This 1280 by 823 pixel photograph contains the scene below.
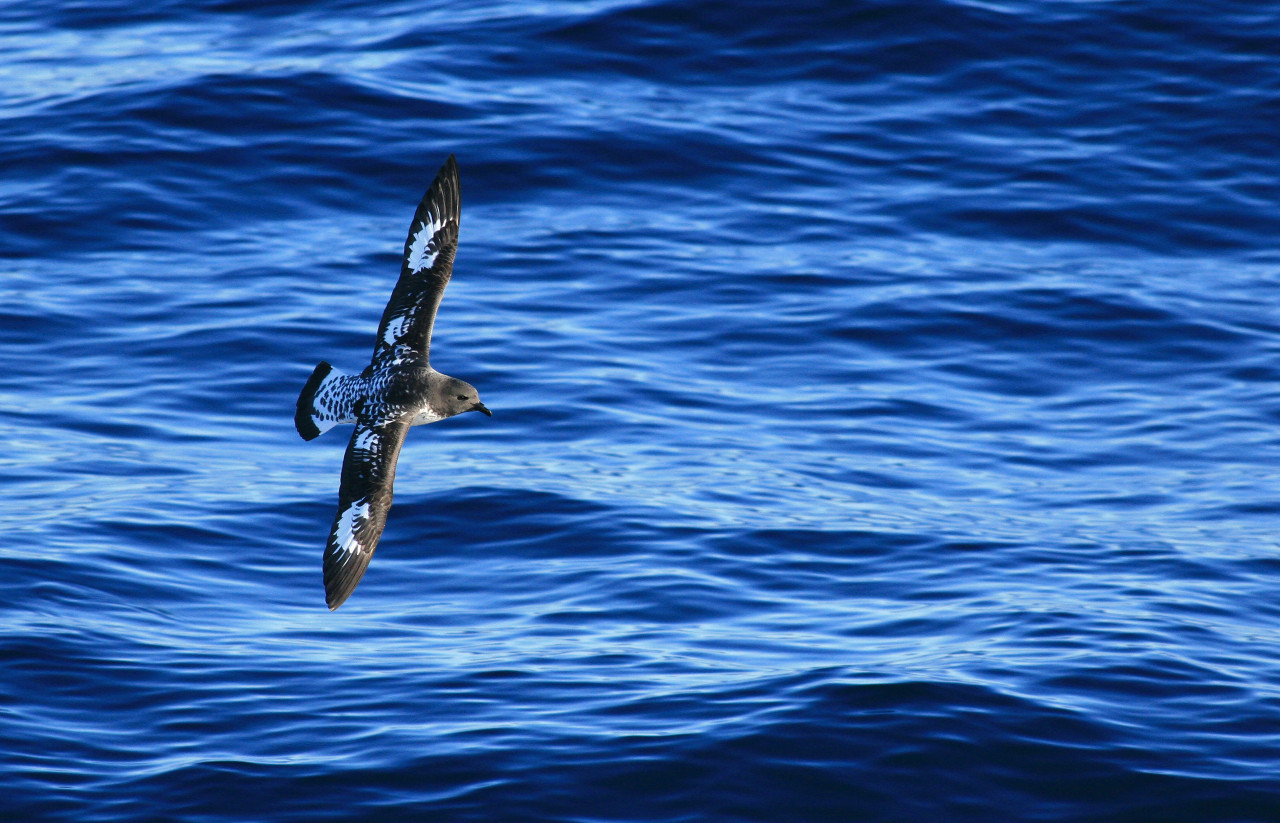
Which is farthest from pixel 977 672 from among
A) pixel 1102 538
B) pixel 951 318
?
pixel 951 318

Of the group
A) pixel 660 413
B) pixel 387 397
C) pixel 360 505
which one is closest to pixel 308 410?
pixel 387 397

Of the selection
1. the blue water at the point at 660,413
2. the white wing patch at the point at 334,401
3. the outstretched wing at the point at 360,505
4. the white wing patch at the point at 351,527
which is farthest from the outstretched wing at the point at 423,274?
the blue water at the point at 660,413

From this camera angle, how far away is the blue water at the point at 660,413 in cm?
759

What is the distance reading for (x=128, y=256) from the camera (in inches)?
498

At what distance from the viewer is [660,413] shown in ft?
35.8

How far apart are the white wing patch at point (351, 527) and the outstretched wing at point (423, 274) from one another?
930 mm

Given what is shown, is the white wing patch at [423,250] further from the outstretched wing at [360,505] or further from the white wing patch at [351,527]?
the white wing patch at [351,527]

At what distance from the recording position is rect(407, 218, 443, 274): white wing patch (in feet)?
27.3

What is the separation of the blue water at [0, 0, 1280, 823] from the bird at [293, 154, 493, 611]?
93 centimetres

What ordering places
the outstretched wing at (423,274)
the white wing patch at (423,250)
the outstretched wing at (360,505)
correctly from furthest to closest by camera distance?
1. the white wing patch at (423,250)
2. the outstretched wing at (423,274)
3. the outstretched wing at (360,505)

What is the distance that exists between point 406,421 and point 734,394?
384 centimetres

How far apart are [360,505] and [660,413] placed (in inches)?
145

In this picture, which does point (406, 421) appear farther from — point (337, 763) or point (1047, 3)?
point (1047, 3)

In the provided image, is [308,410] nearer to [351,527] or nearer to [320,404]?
[320,404]
